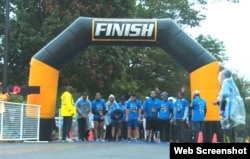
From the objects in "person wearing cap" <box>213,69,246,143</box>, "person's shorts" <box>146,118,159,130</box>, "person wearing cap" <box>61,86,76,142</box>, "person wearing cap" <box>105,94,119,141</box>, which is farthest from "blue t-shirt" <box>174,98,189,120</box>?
"person wearing cap" <box>213,69,246,143</box>

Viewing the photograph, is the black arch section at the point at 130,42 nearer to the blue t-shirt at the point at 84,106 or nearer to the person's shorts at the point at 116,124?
the blue t-shirt at the point at 84,106

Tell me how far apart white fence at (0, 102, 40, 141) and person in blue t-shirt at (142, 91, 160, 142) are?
3611mm

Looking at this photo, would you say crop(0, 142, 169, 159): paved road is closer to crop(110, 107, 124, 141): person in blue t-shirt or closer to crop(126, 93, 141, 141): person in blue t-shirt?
crop(110, 107, 124, 141): person in blue t-shirt

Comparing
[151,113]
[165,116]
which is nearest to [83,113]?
[151,113]

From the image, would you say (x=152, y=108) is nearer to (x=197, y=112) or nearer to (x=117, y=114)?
(x=117, y=114)

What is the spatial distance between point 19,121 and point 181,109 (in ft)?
16.4

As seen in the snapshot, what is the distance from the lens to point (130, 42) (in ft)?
58.4

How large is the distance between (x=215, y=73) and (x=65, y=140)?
5.21m

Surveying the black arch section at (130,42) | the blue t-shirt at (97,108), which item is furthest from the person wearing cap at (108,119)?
the black arch section at (130,42)

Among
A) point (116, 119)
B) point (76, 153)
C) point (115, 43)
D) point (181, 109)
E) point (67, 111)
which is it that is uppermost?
point (115, 43)

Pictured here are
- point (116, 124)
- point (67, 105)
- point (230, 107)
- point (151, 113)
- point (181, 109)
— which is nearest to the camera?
point (230, 107)

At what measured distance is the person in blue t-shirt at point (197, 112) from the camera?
611 inches

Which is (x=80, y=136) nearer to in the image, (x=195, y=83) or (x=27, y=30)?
(x=195, y=83)

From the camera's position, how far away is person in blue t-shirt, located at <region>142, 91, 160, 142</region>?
1769cm
